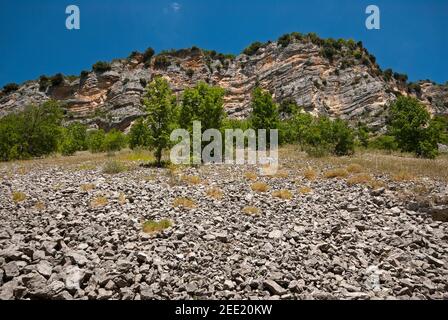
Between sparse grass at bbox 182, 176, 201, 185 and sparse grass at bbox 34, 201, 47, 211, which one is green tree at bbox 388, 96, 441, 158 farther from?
sparse grass at bbox 34, 201, 47, 211

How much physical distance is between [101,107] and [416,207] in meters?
83.9

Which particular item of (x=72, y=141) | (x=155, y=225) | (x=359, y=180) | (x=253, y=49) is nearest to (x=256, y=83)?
(x=253, y=49)

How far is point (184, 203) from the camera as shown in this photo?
12172mm

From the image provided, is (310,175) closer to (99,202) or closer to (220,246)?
(220,246)

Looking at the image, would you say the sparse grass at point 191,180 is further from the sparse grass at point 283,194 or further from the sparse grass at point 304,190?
the sparse grass at point 304,190

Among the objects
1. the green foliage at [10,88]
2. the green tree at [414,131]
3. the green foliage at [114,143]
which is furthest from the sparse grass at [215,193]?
the green foliage at [10,88]

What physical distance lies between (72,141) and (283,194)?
37.6 metres

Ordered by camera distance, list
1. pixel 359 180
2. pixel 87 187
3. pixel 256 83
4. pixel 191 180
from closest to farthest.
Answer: pixel 87 187 → pixel 359 180 → pixel 191 180 → pixel 256 83

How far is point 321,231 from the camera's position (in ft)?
32.4

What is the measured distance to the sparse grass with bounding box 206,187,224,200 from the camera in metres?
13.5

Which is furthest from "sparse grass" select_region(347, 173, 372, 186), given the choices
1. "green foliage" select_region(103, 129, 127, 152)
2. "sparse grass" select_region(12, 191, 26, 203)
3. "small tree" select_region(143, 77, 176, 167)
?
"green foliage" select_region(103, 129, 127, 152)

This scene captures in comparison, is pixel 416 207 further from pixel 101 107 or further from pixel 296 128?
pixel 101 107

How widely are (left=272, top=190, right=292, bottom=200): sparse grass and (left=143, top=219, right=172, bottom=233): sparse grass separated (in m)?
5.45

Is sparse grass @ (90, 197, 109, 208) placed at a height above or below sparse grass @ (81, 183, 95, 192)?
below
